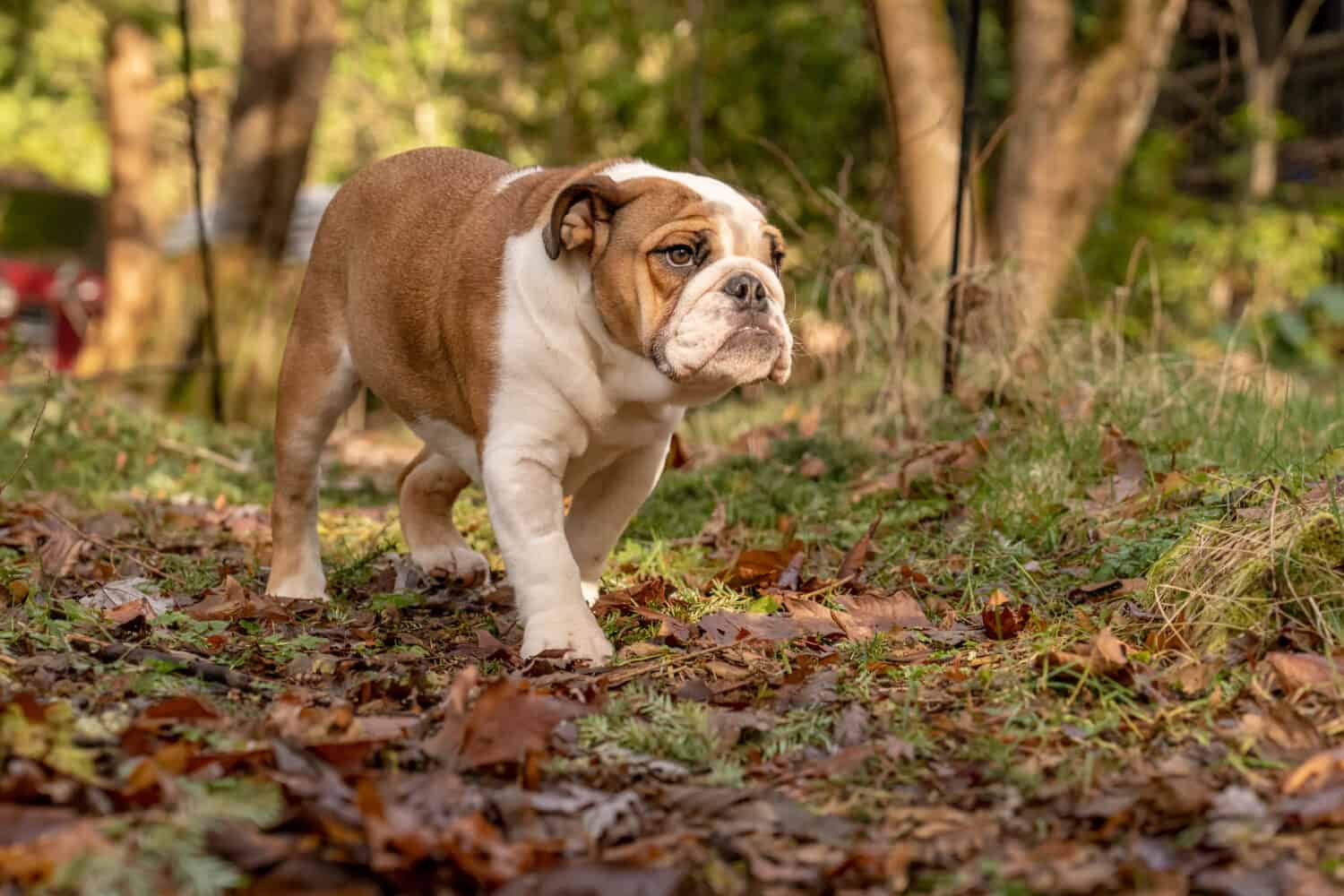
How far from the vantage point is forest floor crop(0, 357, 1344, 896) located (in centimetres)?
225

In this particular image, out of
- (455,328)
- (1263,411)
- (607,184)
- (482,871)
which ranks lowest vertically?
(1263,411)

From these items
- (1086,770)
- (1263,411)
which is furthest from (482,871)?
(1263,411)

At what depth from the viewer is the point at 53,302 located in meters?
15.1

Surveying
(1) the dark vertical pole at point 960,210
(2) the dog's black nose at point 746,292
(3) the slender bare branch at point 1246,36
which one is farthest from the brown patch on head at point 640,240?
(3) the slender bare branch at point 1246,36

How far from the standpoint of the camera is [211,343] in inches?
333

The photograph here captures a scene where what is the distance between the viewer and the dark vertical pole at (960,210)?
6219 millimetres

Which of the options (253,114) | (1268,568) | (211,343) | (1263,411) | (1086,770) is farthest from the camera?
(253,114)

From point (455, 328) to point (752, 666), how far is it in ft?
4.31

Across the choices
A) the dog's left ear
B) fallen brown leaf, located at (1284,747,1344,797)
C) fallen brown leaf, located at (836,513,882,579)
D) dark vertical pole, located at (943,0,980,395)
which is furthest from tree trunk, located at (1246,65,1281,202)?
fallen brown leaf, located at (1284,747,1344,797)

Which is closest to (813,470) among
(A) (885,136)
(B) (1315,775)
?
(B) (1315,775)

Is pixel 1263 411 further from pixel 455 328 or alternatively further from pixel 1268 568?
pixel 455 328

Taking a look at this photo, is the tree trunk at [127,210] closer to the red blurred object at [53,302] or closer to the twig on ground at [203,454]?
the red blurred object at [53,302]

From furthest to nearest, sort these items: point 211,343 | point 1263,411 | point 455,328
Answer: point 211,343
point 1263,411
point 455,328

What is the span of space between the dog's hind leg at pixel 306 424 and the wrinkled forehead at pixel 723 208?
4.12ft
